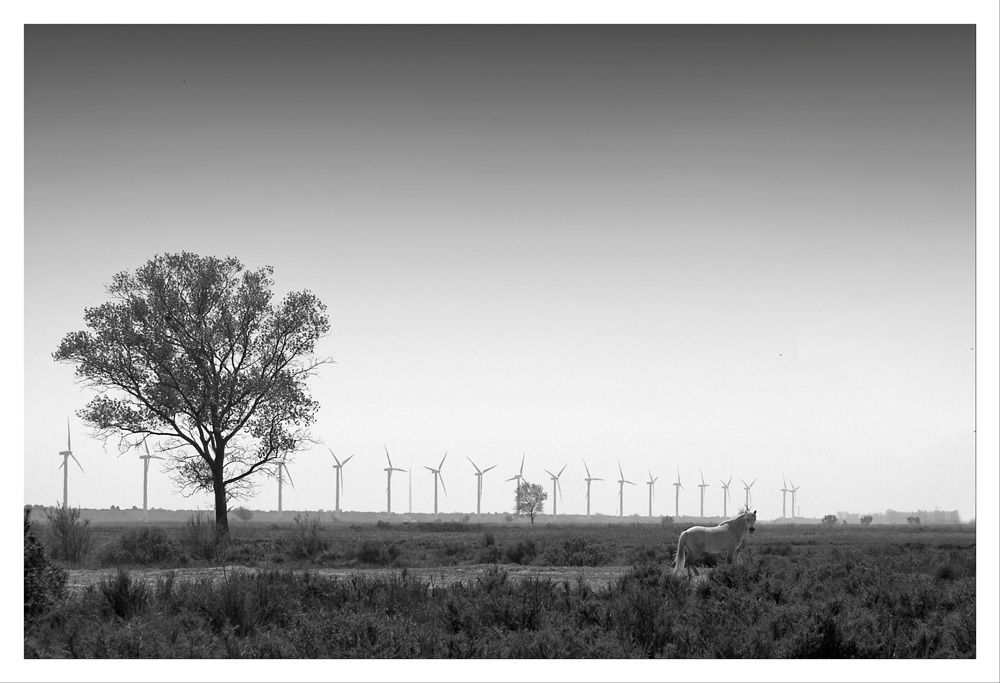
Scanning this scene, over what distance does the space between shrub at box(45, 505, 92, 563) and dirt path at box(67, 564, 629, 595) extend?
2.74 meters

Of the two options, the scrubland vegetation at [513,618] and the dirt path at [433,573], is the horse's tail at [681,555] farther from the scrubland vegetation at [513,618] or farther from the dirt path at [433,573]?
the dirt path at [433,573]

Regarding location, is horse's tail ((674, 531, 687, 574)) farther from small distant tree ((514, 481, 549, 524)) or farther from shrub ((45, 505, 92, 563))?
small distant tree ((514, 481, 549, 524))

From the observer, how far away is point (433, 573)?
20125 mm

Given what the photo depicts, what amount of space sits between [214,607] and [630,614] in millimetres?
5582

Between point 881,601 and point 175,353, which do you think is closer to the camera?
point 881,601

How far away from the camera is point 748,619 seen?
13297 mm

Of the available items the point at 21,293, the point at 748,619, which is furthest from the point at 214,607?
the point at 748,619

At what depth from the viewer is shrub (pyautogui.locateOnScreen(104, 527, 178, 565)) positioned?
926 inches

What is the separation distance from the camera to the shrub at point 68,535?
2370cm

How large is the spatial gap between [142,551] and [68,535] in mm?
1735

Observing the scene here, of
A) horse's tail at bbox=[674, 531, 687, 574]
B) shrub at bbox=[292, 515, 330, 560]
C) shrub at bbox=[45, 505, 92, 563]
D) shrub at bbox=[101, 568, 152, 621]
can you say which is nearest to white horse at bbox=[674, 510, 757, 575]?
horse's tail at bbox=[674, 531, 687, 574]

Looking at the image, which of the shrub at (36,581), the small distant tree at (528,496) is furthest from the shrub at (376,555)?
the small distant tree at (528,496)
